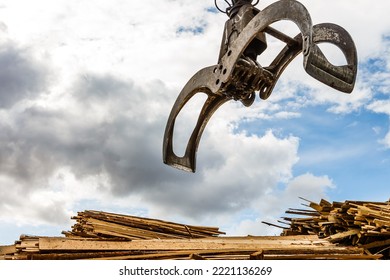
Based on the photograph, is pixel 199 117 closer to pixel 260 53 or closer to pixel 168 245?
pixel 260 53

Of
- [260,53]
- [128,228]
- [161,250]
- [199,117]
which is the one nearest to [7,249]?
[128,228]

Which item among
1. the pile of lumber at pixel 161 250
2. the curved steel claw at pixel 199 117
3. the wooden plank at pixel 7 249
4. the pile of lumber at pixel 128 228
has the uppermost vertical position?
the curved steel claw at pixel 199 117

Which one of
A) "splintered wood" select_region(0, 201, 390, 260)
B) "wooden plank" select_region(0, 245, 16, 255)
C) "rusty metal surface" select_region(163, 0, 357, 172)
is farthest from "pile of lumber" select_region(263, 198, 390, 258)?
"wooden plank" select_region(0, 245, 16, 255)

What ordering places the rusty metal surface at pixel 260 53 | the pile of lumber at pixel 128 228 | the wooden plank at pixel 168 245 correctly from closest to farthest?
the rusty metal surface at pixel 260 53 → the wooden plank at pixel 168 245 → the pile of lumber at pixel 128 228

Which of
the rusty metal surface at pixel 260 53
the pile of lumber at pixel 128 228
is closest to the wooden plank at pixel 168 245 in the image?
the pile of lumber at pixel 128 228

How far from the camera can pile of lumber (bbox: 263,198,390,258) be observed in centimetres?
555

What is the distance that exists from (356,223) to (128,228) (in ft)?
8.41

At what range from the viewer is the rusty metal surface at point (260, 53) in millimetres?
3881

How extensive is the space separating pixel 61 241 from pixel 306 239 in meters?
2.93

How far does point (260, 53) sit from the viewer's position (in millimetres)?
4531

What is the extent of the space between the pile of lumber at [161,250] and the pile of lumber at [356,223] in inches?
7.6

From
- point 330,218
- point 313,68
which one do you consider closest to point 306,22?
point 313,68

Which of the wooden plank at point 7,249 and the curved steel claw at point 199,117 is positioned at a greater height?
the curved steel claw at point 199,117

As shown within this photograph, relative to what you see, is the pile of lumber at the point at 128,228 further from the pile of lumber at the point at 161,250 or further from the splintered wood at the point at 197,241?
the pile of lumber at the point at 161,250
